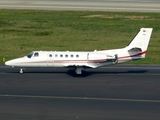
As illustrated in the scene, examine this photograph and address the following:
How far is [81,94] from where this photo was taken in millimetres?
36469

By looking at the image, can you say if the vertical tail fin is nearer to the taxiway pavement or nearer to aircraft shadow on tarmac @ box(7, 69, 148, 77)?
the taxiway pavement

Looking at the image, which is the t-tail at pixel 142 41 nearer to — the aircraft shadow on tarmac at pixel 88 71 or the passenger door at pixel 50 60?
the aircraft shadow on tarmac at pixel 88 71

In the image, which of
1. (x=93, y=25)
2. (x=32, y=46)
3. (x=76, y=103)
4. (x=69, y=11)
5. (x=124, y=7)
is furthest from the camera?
(x=124, y=7)

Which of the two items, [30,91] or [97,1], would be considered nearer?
[30,91]

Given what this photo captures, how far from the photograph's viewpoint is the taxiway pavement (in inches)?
1234

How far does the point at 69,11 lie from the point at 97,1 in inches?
723

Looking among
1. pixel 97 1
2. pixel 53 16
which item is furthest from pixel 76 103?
pixel 97 1

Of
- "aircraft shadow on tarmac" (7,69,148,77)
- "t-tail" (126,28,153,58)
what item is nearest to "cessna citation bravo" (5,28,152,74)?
"t-tail" (126,28,153,58)

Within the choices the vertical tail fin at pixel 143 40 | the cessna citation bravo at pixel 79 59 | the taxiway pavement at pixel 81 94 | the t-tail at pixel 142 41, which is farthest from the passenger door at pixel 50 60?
the vertical tail fin at pixel 143 40

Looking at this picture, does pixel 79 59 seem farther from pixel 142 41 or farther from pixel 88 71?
pixel 142 41

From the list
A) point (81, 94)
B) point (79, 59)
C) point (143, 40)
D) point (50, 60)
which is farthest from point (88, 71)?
point (81, 94)

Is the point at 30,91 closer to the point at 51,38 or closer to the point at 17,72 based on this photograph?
the point at 17,72

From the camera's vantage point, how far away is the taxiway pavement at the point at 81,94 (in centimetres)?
3134

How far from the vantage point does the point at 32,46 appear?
59.7 m
